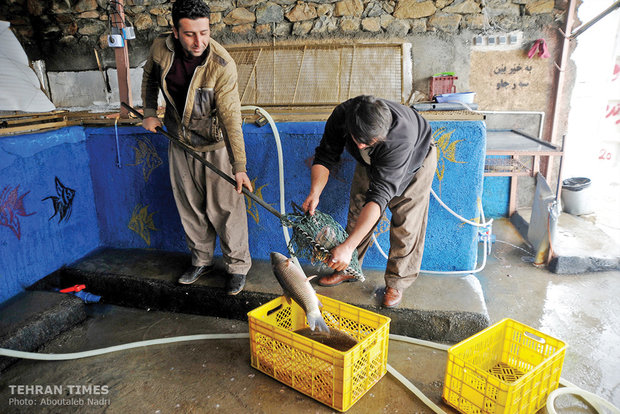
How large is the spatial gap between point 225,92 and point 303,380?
1.90 metres

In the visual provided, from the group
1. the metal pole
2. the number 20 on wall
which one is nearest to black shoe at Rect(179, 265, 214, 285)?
the metal pole

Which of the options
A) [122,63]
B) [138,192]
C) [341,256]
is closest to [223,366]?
→ [341,256]

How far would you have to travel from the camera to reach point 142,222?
3.88m

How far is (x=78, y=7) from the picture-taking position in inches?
235

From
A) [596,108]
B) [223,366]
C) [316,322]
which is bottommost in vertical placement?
[223,366]

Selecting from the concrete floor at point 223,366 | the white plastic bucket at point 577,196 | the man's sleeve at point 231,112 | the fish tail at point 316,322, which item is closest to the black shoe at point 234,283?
the concrete floor at point 223,366

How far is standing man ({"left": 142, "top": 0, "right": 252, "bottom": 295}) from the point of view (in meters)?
2.73

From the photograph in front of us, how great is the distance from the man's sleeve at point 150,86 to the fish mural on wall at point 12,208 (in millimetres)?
1211

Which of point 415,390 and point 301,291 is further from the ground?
point 301,291

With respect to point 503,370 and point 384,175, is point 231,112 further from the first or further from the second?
point 503,370

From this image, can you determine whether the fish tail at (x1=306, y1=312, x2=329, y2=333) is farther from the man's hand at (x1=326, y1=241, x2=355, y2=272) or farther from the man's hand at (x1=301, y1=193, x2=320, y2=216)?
the man's hand at (x1=301, y1=193, x2=320, y2=216)

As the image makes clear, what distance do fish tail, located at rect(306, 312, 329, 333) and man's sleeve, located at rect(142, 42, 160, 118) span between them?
1916mm

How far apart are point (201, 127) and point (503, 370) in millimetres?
2564

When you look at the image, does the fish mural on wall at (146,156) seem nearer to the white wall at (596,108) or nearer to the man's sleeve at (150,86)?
the man's sleeve at (150,86)
